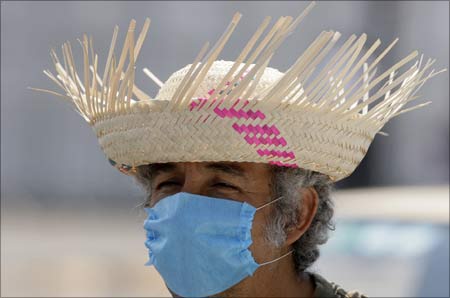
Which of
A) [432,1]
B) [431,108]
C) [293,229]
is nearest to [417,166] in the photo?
[431,108]

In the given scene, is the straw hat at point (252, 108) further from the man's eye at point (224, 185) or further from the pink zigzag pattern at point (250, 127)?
the man's eye at point (224, 185)

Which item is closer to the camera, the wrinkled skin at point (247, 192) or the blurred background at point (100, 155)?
the wrinkled skin at point (247, 192)

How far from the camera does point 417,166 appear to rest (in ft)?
31.4

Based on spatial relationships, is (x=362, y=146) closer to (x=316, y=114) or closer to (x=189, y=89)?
(x=316, y=114)

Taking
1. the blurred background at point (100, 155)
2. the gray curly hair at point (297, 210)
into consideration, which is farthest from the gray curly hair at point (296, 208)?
the blurred background at point (100, 155)

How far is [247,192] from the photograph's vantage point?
2.97 meters

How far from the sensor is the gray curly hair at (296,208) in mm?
3029

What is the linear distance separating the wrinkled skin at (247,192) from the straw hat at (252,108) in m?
0.10

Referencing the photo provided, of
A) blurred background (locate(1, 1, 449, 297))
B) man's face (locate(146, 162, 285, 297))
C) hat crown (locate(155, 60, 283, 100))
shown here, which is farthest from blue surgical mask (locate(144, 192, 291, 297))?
blurred background (locate(1, 1, 449, 297))

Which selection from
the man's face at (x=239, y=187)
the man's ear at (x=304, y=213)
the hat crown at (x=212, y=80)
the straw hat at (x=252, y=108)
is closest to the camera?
the straw hat at (x=252, y=108)

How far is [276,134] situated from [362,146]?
0.37 m

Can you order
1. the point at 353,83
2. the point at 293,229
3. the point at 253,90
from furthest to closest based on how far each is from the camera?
1. the point at 293,229
2. the point at 353,83
3. the point at 253,90

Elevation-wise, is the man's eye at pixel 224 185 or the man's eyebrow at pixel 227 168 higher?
the man's eyebrow at pixel 227 168

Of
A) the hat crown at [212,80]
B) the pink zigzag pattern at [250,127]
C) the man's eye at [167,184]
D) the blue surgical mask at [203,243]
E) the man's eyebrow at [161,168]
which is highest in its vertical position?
the hat crown at [212,80]
